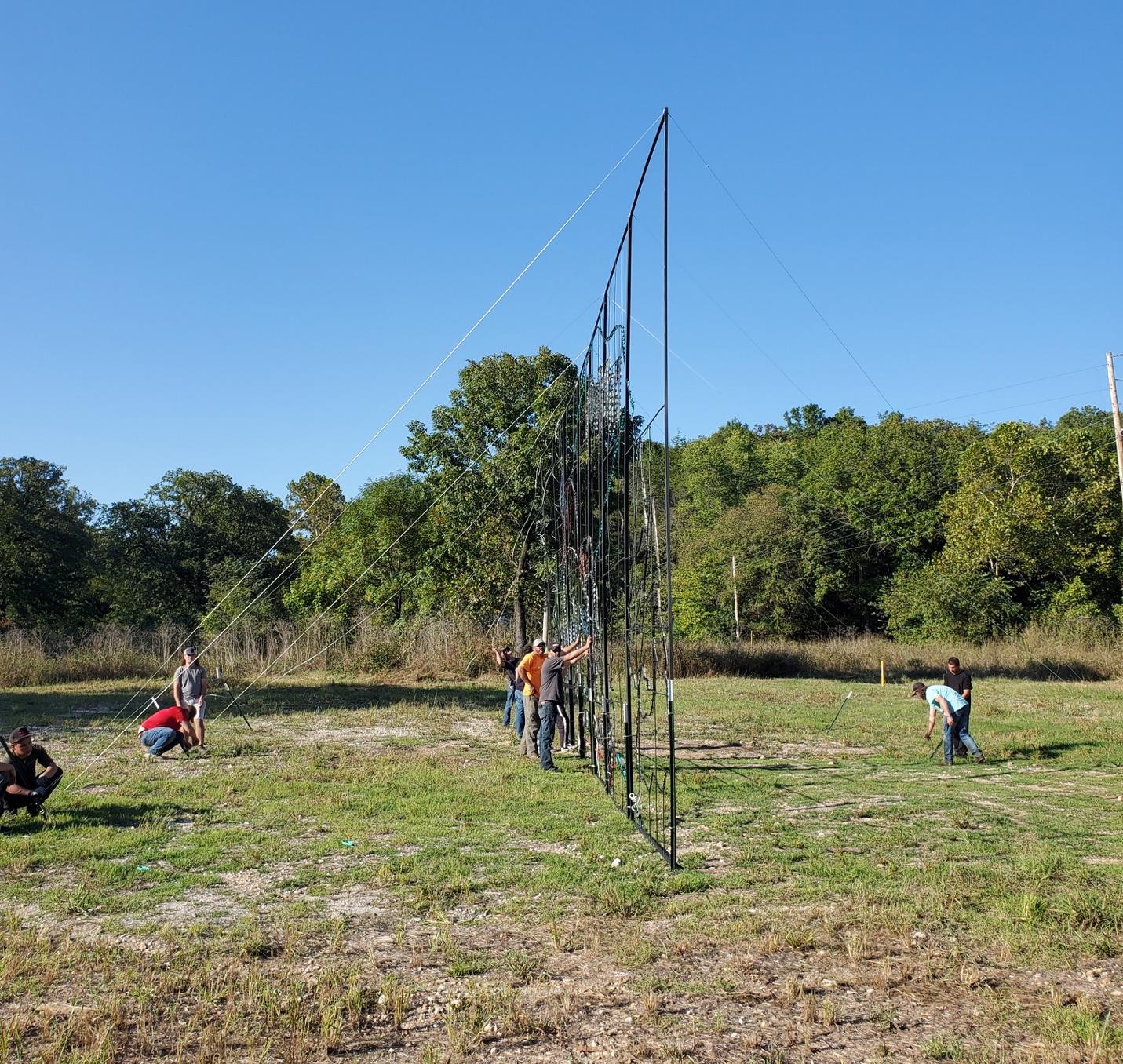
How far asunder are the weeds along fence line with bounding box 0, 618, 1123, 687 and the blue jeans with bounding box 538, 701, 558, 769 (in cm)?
1401

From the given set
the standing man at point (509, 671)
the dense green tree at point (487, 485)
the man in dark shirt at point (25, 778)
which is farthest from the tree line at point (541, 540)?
the man in dark shirt at point (25, 778)

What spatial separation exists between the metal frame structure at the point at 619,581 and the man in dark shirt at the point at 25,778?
563 cm

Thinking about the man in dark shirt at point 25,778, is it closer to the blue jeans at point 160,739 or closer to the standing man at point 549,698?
the blue jeans at point 160,739

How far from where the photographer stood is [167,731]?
44.1ft

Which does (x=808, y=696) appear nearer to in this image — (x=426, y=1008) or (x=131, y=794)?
(x=131, y=794)

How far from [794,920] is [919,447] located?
45.5 meters

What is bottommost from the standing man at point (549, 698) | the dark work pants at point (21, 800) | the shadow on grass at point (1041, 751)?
the shadow on grass at point (1041, 751)

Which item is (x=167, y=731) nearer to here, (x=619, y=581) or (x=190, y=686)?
(x=190, y=686)

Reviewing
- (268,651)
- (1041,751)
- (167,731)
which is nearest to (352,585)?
(167,731)

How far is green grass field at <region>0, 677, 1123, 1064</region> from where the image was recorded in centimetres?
476

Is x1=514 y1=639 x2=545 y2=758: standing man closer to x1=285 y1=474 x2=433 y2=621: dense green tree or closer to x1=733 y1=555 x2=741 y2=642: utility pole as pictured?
x1=285 y1=474 x2=433 y2=621: dense green tree

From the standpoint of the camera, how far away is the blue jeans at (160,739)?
13.4m

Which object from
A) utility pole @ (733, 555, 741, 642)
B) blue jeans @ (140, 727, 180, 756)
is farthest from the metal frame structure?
utility pole @ (733, 555, 741, 642)

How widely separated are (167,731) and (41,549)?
26.6m
